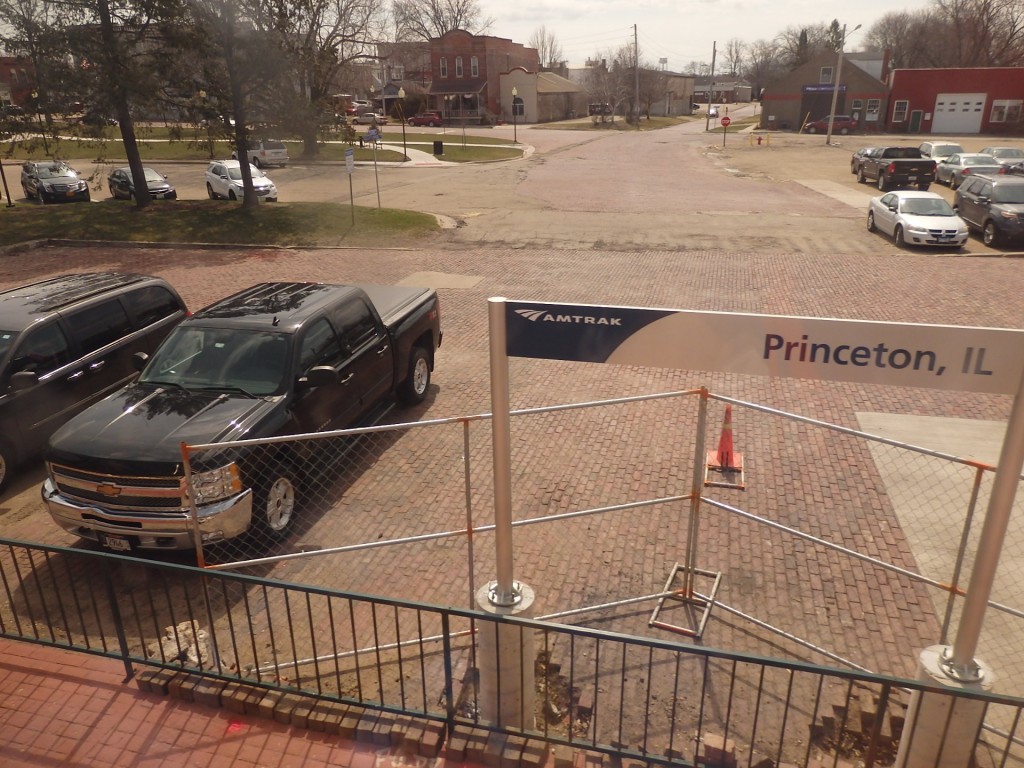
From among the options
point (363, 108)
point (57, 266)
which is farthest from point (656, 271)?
point (363, 108)

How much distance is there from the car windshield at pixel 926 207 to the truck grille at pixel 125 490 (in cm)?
2032

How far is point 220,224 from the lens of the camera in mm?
23172

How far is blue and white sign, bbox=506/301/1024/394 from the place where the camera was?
11.4ft

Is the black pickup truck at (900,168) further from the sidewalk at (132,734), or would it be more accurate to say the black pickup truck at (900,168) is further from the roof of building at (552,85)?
the roof of building at (552,85)

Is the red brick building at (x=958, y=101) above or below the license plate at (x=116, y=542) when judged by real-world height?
above

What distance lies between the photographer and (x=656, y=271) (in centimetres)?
1750

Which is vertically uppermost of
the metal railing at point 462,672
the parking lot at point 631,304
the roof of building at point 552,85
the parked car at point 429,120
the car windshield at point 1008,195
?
the roof of building at point 552,85

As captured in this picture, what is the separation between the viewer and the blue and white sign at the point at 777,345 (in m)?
3.48

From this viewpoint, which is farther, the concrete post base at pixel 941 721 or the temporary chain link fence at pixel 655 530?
the temporary chain link fence at pixel 655 530

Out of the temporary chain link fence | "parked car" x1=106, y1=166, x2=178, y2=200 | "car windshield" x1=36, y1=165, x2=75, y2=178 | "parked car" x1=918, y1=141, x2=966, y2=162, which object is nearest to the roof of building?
"parked car" x1=918, y1=141, x2=966, y2=162

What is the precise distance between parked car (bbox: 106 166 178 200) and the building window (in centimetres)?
5790

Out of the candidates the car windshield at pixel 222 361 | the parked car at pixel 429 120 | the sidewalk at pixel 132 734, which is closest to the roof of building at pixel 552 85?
the parked car at pixel 429 120

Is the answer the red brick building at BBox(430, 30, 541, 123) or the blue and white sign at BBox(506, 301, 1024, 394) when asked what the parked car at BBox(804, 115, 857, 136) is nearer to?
the red brick building at BBox(430, 30, 541, 123)

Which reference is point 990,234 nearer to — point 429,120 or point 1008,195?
point 1008,195
